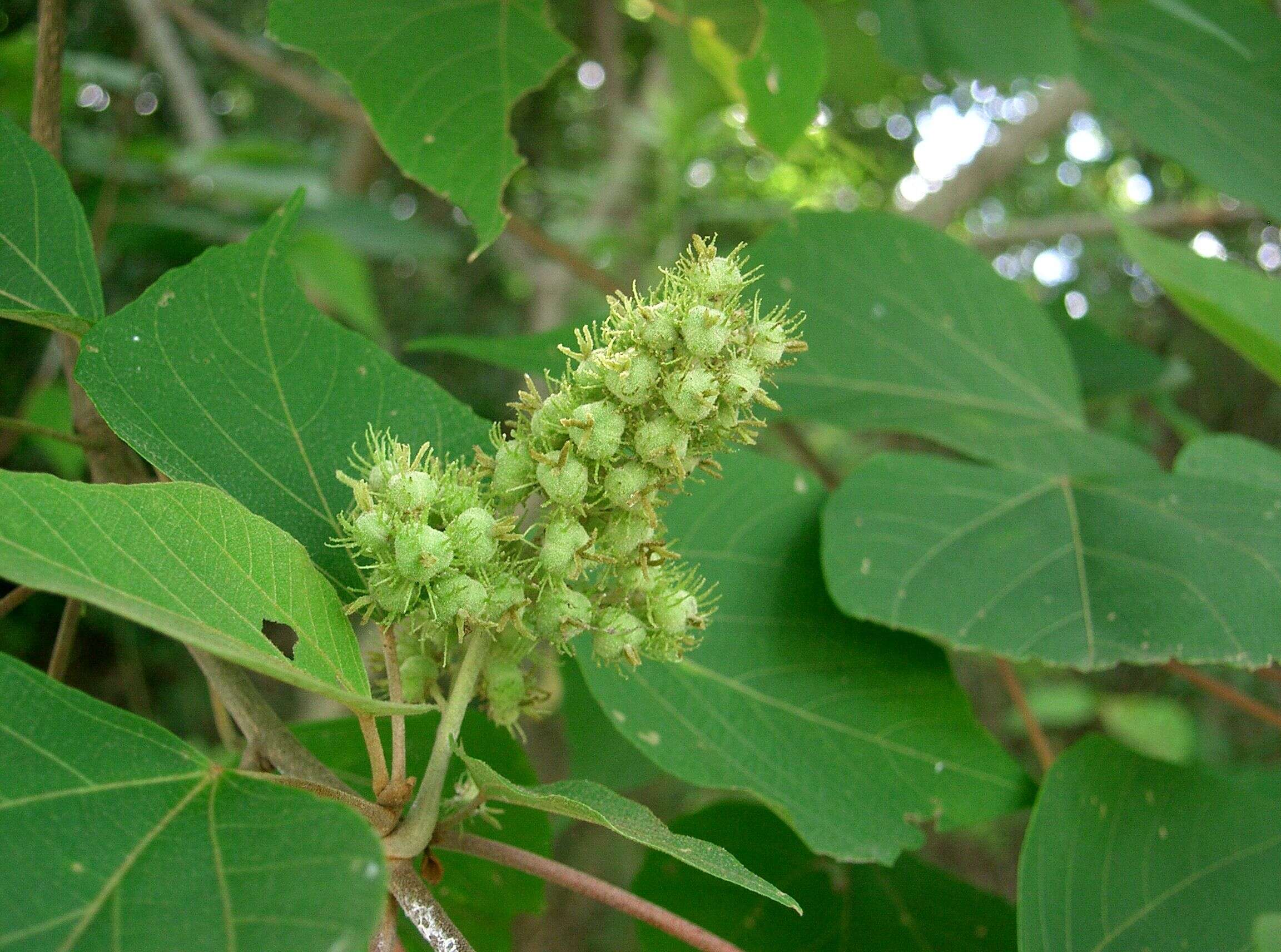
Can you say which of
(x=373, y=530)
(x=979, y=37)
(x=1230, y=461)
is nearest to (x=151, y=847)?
(x=373, y=530)

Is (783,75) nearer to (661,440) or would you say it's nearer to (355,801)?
(661,440)

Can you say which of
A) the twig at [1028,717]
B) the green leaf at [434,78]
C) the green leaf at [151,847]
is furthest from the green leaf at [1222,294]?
the green leaf at [151,847]

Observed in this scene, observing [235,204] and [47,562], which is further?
[235,204]

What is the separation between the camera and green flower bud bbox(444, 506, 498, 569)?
2.83 feet

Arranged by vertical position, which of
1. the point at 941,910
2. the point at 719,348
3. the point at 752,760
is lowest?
the point at 941,910

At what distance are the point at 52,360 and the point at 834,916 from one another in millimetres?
3165

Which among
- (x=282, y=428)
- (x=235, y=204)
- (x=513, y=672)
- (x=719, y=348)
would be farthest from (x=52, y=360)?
(x=719, y=348)

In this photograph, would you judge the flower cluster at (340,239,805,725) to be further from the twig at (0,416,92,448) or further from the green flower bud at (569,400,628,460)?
the twig at (0,416,92,448)

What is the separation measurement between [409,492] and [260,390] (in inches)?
13.3

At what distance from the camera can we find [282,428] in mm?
1097

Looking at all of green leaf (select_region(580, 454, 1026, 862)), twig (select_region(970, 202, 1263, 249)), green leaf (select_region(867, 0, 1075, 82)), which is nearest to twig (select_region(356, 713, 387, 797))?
green leaf (select_region(580, 454, 1026, 862))

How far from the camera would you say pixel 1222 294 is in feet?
6.09

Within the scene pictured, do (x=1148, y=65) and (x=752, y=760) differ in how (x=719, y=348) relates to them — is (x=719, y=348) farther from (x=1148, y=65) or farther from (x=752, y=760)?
(x=1148, y=65)

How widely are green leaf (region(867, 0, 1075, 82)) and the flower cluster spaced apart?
1512mm
